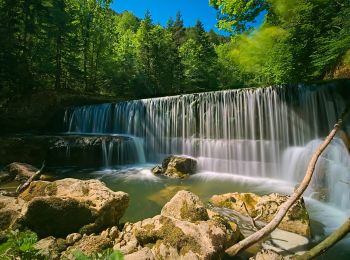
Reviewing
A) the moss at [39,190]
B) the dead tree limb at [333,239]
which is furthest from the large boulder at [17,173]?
the dead tree limb at [333,239]

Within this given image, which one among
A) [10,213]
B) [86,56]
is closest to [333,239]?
[10,213]

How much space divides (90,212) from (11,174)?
7219mm

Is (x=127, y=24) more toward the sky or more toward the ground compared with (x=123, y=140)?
more toward the sky

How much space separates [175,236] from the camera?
4082mm

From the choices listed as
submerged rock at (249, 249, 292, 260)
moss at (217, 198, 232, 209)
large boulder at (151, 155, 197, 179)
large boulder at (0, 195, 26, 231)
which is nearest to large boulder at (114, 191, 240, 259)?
submerged rock at (249, 249, 292, 260)

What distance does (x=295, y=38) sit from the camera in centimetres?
1163

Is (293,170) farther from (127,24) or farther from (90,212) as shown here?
(127,24)

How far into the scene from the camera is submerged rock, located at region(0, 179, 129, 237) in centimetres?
461

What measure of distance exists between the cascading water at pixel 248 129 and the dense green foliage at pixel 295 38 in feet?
4.16

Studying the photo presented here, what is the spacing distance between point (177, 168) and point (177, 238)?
7864 millimetres

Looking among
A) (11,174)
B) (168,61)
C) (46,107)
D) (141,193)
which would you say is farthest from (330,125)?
(168,61)

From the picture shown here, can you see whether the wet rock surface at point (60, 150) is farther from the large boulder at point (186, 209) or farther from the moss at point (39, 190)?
the large boulder at point (186, 209)

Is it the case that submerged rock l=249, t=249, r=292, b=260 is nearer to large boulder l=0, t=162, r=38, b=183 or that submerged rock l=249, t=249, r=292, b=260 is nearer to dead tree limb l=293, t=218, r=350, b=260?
dead tree limb l=293, t=218, r=350, b=260

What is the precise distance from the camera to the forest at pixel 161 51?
37.3 feet
